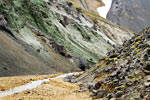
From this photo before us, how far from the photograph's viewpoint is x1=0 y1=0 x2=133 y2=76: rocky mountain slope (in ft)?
133

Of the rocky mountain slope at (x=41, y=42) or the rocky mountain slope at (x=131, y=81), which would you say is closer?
the rocky mountain slope at (x=131, y=81)

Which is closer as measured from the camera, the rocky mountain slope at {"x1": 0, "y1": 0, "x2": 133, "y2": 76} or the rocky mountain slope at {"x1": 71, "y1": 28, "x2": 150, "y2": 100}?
the rocky mountain slope at {"x1": 71, "y1": 28, "x2": 150, "y2": 100}

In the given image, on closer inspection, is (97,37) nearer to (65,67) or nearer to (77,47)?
(77,47)

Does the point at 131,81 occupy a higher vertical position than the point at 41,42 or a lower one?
lower

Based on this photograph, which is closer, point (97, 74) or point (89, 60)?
point (97, 74)

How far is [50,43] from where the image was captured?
62.9 metres

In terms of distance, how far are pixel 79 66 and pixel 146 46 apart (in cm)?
4583

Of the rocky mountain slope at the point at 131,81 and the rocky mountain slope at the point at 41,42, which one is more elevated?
the rocky mountain slope at the point at 41,42

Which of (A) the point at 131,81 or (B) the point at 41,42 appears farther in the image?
(B) the point at 41,42

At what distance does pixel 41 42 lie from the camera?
59.2m

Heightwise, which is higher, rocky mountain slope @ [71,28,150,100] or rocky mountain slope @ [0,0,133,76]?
rocky mountain slope @ [0,0,133,76]

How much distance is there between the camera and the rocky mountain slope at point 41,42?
133ft

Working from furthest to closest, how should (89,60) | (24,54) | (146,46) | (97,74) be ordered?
(89,60)
(24,54)
(97,74)
(146,46)

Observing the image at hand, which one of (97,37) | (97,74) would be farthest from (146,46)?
(97,37)
